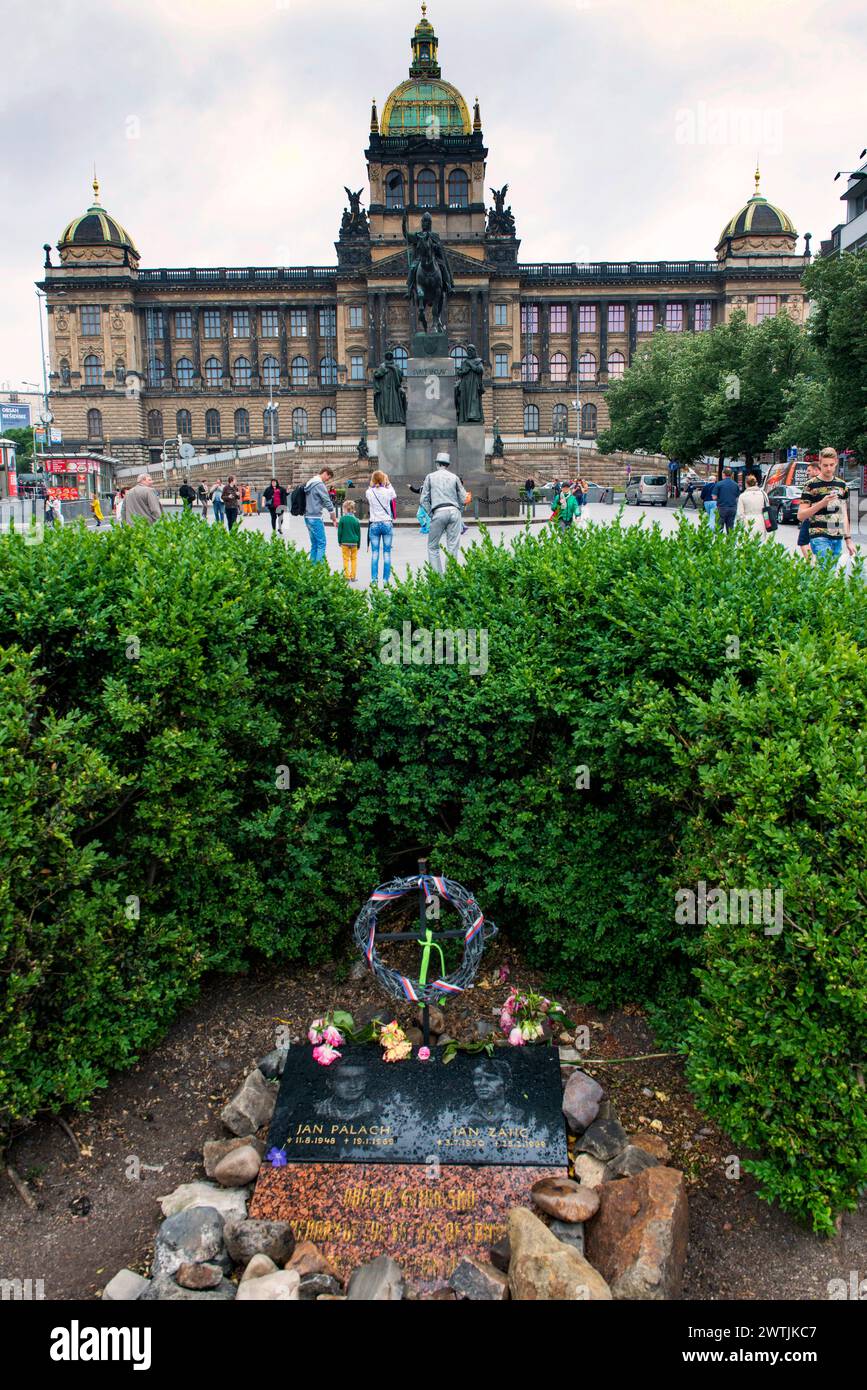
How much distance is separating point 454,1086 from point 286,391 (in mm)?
98067

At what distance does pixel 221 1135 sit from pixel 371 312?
94.0 meters

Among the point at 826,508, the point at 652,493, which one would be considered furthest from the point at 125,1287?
the point at 652,493

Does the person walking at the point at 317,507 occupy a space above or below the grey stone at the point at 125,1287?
above

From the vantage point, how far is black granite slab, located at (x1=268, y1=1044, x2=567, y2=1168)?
4.90 meters

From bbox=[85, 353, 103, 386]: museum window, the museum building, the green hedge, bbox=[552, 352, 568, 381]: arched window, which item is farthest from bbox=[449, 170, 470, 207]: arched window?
the green hedge

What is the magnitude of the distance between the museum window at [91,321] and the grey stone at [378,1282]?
102869 millimetres

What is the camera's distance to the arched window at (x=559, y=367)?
9862 centimetres

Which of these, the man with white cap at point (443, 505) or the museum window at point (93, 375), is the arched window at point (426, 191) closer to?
the museum window at point (93, 375)

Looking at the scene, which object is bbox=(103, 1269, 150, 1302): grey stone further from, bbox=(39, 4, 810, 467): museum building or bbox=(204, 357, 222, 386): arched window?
bbox=(204, 357, 222, 386): arched window

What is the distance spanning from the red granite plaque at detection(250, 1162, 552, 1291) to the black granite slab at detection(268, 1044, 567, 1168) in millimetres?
71

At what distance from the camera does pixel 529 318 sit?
98000 millimetres

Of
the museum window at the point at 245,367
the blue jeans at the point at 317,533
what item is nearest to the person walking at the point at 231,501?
the blue jeans at the point at 317,533

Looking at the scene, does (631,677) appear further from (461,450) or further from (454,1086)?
(461,450)

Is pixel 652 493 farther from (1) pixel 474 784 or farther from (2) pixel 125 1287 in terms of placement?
(2) pixel 125 1287
